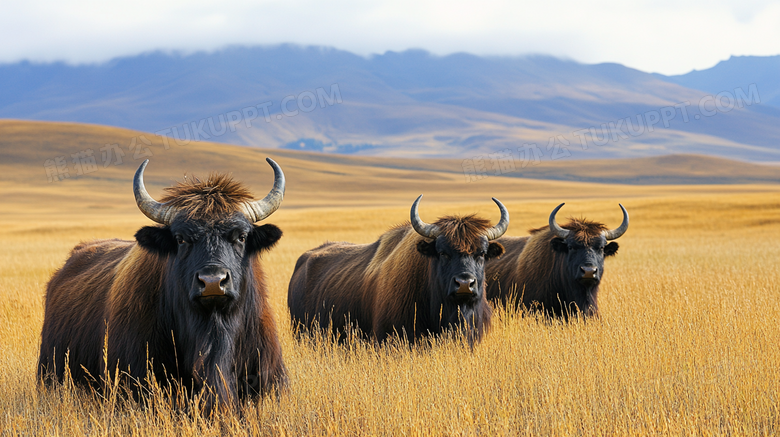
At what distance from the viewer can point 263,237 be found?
197 inches

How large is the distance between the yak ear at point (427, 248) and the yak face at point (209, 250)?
9.18 ft

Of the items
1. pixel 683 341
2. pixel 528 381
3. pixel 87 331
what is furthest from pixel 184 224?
pixel 683 341

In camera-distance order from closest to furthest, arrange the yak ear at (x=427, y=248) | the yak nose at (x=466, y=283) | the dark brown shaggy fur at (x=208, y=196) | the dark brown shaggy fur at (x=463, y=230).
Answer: the dark brown shaggy fur at (x=208, y=196) → the yak nose at (x=466, y=283) → the dark brown shaggy fur at (x=463, y=230) → the yak ear at (x=427, y=248)

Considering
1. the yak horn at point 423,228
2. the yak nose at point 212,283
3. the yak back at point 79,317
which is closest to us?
the yak nose at point 212,283

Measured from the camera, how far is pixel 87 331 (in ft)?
19.0

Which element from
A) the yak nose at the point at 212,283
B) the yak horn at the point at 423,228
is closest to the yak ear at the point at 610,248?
the yak horn at the point at 423,228

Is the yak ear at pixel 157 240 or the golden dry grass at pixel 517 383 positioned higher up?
the yak ear at pixel 157 240

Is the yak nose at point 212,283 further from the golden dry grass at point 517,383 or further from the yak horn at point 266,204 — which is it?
the golden dry grass at point 517,383

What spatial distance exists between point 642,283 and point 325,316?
319 inches

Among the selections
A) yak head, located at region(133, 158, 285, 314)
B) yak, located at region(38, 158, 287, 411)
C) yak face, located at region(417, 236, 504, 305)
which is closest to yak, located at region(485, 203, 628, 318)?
yak face, located at region(417, 236, 504, 305)

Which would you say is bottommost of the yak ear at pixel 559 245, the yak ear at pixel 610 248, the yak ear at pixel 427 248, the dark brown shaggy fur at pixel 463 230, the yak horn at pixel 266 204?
the yak ear at pixel 610 248

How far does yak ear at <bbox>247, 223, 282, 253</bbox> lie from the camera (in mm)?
4984

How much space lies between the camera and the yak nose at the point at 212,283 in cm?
448

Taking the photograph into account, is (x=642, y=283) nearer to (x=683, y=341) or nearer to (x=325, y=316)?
(x=683, y=341)
